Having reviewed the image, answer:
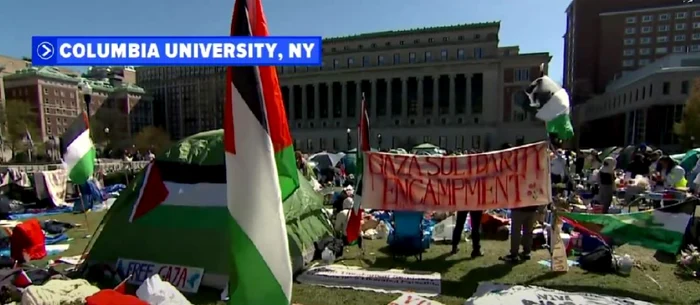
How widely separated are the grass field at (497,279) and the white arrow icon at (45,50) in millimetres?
3431

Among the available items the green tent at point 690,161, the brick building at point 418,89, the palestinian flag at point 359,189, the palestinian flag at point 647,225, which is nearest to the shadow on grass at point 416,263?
the palestinian flag at point 359,189

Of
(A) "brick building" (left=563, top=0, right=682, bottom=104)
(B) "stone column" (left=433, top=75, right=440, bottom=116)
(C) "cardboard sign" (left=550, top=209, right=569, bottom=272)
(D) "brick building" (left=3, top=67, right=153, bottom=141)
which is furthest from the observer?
(A) "brick building" (left=563, top=0, right=682, bottom=104)

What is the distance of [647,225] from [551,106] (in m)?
2.22

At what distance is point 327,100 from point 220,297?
2849 inches

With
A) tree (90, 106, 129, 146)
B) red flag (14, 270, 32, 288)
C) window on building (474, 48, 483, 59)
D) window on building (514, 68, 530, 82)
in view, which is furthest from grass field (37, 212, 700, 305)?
tree (90, 106, 129, 146)

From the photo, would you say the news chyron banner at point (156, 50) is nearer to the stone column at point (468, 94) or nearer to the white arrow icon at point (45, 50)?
the white arrow icon at point (45, 50)

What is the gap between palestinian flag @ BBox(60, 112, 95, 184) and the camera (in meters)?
8.88

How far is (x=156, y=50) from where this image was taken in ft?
10.2

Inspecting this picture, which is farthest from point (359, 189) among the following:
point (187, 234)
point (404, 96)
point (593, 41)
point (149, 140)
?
point (593, 41)

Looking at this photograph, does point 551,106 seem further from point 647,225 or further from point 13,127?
point 13,127

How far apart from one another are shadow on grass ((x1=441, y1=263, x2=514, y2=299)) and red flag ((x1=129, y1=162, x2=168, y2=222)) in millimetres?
4569

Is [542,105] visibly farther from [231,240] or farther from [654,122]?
[654,122]

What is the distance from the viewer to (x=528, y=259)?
6809mm

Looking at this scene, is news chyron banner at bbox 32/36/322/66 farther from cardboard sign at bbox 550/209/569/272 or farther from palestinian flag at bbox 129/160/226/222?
cardboard sign at bbox 550/209/569/272
